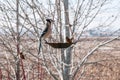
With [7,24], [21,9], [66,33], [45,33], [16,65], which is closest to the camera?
[45,33]

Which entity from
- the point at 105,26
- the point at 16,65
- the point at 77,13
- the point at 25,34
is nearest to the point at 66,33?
the point at 77,13

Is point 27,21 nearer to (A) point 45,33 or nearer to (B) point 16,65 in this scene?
(B) point 16,65

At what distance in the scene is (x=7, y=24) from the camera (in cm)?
690

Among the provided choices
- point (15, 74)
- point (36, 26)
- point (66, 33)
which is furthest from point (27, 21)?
point (15, 74)

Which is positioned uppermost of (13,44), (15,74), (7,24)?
(7,24)

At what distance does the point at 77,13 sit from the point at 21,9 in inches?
41.2

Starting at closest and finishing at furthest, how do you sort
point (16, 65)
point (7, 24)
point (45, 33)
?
point (45, 33) → point (7, 24) → point (16, 65)

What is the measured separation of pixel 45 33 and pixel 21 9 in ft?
8.30

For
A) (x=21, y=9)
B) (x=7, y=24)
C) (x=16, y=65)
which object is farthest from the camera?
(x=16, y=65)

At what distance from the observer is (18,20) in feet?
20.8

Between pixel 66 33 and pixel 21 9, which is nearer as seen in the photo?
pixel 66 33

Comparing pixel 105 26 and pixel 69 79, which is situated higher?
pixel 105 26

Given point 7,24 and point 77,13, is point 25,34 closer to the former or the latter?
point 7,24

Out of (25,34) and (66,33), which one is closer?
(66,33)
